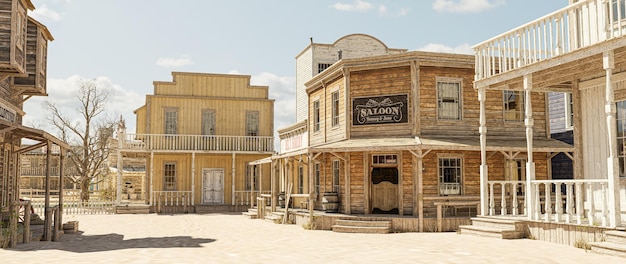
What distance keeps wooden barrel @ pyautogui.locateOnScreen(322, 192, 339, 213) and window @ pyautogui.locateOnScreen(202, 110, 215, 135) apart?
1367 cm

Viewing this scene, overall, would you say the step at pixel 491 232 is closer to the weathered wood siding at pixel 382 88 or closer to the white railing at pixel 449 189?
the white railing at pixel 449 189

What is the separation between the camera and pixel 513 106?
20.2 m

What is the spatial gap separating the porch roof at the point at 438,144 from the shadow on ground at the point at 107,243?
18.0ft

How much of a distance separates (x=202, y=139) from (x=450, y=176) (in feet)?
52.2

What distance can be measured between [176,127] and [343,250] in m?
20.4

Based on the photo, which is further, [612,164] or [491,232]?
[491,232]

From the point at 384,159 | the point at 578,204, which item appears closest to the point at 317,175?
the point at 384,159

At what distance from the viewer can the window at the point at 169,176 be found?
101ft

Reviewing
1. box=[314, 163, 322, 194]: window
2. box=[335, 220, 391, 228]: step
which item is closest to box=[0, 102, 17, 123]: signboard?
Answer: box=[335, 220, 391, 228]: step

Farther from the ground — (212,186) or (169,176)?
(169,176)

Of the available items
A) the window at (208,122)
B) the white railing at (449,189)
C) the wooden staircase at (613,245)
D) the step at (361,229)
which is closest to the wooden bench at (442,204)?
the white railing at (449,189)

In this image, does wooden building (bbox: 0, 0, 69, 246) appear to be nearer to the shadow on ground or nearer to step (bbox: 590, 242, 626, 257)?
the shadow on ground

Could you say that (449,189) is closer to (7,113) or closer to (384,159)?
(384,159)

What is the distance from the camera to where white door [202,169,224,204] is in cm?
3148
